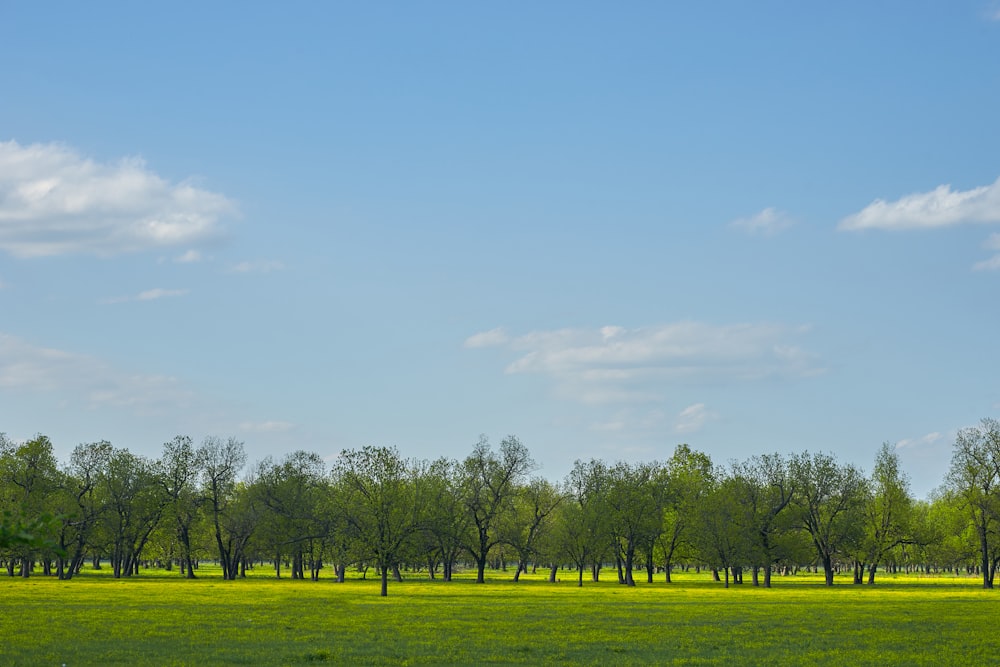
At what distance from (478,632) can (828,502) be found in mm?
95476

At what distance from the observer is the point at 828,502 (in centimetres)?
12750

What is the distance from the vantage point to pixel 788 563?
128500mm

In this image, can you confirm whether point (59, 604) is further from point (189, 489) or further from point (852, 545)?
→ point (852, 545)

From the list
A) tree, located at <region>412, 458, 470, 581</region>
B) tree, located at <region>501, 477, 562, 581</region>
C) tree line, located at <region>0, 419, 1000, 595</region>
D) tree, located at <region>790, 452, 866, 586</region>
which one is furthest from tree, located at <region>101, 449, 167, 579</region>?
tree, located at <region>790, 452, 866, 586</region>

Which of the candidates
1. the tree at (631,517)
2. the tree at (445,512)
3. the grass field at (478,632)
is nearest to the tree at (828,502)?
the tree at (631,517)

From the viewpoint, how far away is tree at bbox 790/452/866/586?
412 ft

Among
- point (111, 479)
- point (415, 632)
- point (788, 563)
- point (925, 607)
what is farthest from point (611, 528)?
point (415, 632)

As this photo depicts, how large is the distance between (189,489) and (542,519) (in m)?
51.3

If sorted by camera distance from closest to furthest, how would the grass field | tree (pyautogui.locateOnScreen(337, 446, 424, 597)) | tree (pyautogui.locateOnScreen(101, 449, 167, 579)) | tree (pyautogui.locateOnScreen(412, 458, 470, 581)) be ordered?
the grass field
tree (pyautogui.locateOnScreen(337, 446, 424, 597))
tree (pyautogui.locateOnScreen(412, 458, 470, 581))
tree (pyautogui.locateOnScreen(101, 449, 167, 579))

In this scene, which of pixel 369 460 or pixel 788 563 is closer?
pixel 369 460

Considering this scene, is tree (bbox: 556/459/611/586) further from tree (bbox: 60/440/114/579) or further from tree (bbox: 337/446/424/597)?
tree (bbox: 60/440/114/579)

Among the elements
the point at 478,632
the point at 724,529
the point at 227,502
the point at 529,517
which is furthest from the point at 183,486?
the point at 478,632

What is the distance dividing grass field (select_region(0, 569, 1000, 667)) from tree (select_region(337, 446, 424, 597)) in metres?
13.8

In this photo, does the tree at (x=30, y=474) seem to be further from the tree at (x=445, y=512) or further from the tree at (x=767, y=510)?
the tree at (x=767, y=510)
